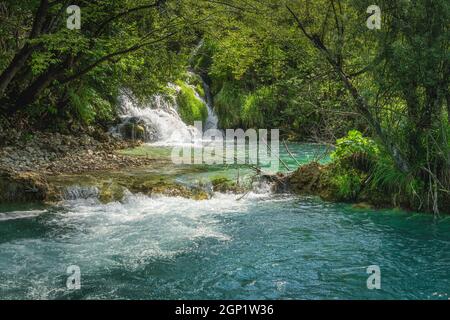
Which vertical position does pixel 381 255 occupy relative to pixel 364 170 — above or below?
below

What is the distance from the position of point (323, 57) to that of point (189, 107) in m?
13.9

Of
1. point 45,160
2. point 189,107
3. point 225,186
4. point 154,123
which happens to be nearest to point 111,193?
point 225,186

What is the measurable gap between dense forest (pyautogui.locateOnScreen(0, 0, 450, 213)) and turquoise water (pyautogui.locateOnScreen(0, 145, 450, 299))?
4.34 ft

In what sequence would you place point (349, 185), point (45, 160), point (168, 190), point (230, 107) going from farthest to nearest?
point (230, 107) < point (45, 160) < point (168, 190) < point (349, 185)

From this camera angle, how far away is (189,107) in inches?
918

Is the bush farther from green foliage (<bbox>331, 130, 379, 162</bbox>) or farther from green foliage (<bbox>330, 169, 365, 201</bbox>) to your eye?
green foliage (<bbox>330, 169, 365, 201</bbox>)

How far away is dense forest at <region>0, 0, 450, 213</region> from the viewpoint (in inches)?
332

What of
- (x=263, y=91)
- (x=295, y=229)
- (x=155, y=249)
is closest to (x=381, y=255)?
(x=295, y=229)

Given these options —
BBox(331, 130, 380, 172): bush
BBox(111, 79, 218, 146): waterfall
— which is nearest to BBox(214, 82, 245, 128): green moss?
BBox(111, 79, 218, 146): waterfall

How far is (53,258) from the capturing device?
6.89 m

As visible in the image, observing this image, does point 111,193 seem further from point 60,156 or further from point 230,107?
point 230,107

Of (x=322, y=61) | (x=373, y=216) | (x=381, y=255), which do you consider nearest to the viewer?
(x=381, y=255)

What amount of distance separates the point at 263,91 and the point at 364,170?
9.70m
